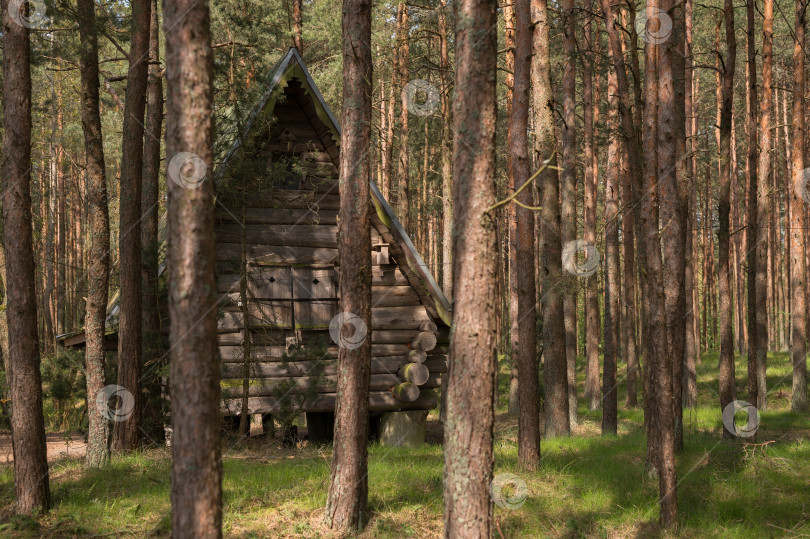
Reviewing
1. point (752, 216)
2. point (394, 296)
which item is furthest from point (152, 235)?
point (752, 216)

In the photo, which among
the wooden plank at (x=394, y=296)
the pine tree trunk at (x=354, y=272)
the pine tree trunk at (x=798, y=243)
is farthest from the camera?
the pine tree trunk at (x=798, y=243)

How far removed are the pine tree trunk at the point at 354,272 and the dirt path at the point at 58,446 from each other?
Result: 6964 millimetres

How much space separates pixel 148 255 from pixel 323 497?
6590 millimetres

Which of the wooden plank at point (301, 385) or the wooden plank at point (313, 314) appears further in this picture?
the wooden plank at point (313, 314)

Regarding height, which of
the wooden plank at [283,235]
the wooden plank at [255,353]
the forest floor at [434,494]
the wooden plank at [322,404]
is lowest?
the forest floor at [434,494]

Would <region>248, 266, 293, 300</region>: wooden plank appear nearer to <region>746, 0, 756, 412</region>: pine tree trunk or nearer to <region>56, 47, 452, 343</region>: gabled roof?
<region>56, 47, 452, 343</region>: gabled roof

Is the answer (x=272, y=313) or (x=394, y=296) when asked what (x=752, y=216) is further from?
(x=272, y=313)

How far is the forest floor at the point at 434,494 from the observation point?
8.31m

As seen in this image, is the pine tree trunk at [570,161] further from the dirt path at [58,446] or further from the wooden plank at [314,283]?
the dirt path at [58,446]

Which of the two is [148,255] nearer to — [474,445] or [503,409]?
[474,445]

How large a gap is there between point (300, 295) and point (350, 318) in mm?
6564

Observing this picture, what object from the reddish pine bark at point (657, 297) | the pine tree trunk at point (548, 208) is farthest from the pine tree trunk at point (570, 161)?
the reddish pine bark at point (657, 297)

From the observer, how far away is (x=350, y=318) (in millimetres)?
8258

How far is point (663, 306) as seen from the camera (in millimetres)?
9188
